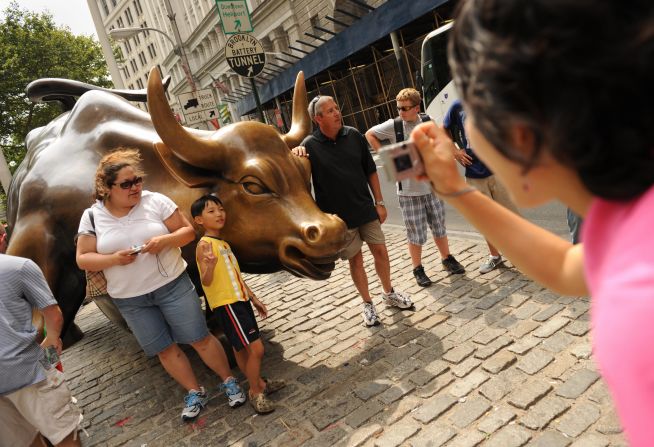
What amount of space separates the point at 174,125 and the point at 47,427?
7.42ft

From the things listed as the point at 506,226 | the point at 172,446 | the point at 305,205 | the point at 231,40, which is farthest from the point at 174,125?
the point at 231,40

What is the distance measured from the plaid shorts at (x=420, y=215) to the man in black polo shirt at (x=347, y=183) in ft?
1.81

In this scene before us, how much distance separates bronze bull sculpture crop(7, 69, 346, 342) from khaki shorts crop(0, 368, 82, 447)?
0.90 m

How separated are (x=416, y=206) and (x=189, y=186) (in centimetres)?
237

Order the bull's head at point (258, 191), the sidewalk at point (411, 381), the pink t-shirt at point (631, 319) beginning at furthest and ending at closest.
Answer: the bull's head at point (258, 191) < the sidewalk at point (411, 381) < the pink t-shirt at point (631, 319)

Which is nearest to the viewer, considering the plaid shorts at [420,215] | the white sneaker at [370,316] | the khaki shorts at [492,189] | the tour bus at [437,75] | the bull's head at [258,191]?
the bull's head at [258,191]

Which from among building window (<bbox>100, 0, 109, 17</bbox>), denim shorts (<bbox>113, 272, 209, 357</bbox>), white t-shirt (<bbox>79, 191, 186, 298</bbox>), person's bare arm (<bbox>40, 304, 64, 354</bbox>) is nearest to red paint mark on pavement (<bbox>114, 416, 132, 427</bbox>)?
denim shorts (<bbox>113, 272, 209, 357</bbox>)

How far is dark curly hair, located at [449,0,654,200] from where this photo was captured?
2.19ft

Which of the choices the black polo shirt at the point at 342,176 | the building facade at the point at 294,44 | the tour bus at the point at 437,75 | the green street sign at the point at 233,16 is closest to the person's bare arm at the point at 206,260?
the black polo shirt at the point at 342,176

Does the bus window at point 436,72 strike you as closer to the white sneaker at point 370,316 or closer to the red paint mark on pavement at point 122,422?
the white sneaker at point 370,316

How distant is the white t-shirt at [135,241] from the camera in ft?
11.1

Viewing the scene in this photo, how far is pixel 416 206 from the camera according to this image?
5.01 m

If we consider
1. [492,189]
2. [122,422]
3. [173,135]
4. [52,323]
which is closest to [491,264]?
[492,189]

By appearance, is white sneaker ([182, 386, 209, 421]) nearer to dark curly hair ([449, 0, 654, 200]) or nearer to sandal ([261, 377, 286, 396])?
sandal ([261, 377, 286, 396])
